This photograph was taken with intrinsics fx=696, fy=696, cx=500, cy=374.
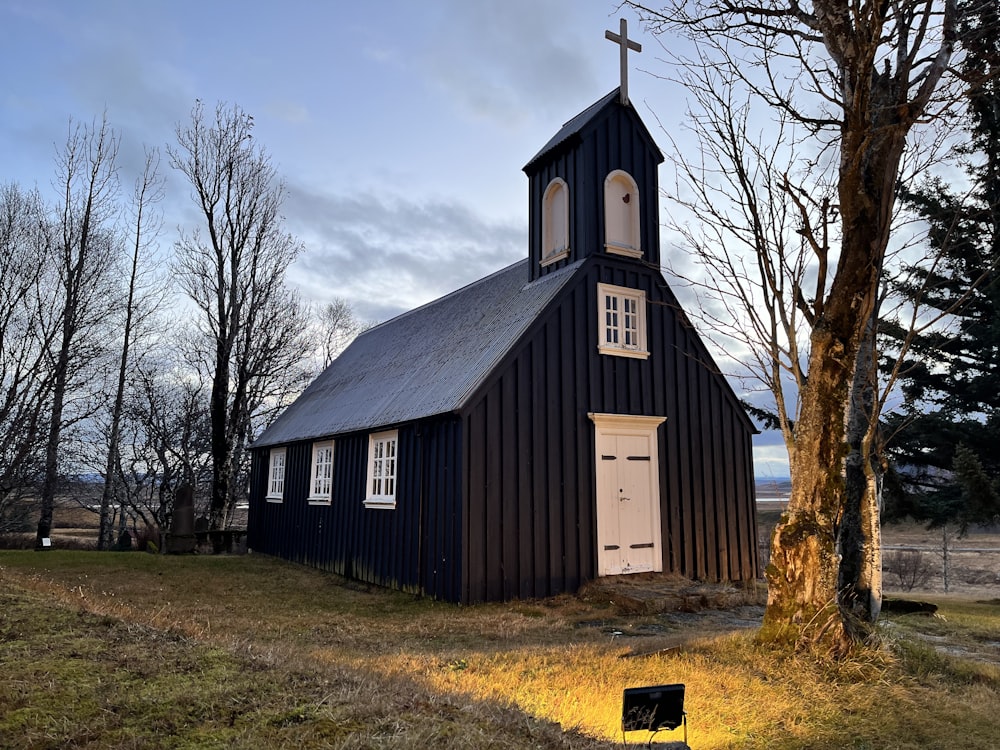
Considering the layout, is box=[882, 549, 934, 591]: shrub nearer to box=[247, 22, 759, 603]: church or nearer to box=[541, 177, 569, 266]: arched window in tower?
box=[247, 22, 759, 603]: church

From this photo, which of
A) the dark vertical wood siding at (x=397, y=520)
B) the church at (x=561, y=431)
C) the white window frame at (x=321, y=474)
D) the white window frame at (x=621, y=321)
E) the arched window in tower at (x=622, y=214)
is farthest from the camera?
the white window frame at (x=321, y=474)

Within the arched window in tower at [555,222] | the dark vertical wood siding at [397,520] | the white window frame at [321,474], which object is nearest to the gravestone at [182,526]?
the dark vertical wood siding at [397,520]

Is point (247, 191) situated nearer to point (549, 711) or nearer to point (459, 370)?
point (459, 370)

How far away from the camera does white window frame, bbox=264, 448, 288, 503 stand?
59.6 ft

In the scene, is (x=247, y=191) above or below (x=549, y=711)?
above

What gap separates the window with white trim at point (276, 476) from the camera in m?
18.2

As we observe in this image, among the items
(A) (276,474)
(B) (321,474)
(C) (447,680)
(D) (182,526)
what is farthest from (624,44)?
(D) (182,526)

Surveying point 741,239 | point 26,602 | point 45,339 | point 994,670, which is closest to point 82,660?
point 26,602

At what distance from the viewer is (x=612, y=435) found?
1221cm

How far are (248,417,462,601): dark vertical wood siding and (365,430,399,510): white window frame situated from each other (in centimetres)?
15

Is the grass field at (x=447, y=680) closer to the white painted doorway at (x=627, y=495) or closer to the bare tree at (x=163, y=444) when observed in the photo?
the white painted doorway at (x=627, y=495)

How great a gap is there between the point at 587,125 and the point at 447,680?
417 inches

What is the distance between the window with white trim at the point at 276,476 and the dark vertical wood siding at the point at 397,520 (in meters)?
0.99

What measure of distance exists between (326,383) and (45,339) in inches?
315
